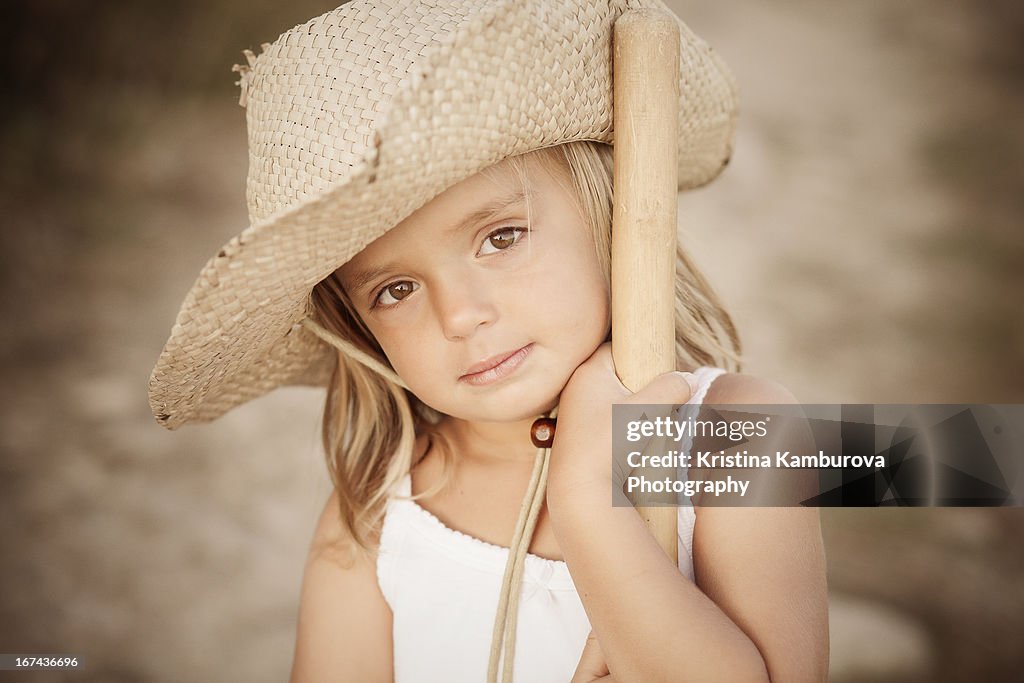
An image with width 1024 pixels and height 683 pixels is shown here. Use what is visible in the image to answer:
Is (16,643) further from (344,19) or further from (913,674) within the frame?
(913,674)

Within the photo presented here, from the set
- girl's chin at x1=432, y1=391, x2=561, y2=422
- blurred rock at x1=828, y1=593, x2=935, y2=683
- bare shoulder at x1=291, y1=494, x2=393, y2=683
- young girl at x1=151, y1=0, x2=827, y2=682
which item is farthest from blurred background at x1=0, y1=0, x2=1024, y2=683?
girl's chin at x1=432, y1=391, x2=561, y2=422

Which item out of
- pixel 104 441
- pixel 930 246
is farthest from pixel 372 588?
pixel 930 246

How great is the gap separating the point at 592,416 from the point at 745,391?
259mm

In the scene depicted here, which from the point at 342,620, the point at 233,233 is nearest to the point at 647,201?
the point at 342,620

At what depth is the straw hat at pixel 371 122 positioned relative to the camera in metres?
0.86

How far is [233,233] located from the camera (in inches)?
124

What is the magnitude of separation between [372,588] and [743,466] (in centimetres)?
62

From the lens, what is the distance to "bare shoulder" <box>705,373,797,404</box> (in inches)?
44.8

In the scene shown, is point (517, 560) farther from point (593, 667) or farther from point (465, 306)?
point (465, 306)

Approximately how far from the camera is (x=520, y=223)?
1.06 m

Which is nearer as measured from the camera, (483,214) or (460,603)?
(483,214)

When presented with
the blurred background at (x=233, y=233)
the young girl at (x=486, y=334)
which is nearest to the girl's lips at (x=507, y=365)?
the young girl at (x=486, y=334)

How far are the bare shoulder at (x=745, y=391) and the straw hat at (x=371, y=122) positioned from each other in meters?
0.36

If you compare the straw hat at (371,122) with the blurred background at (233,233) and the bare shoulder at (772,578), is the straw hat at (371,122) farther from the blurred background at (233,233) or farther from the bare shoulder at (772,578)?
the blurred background at (233,233)
